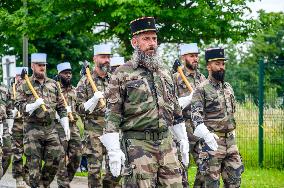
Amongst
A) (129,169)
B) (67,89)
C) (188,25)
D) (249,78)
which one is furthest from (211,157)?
(188,25)

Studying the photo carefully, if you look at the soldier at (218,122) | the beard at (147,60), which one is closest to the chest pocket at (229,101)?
the soldier at (218,122)

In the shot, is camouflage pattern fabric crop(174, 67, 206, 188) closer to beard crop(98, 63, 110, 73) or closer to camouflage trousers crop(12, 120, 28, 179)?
beard crop(98, 63, 110, 73)

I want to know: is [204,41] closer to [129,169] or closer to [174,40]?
[174,40]

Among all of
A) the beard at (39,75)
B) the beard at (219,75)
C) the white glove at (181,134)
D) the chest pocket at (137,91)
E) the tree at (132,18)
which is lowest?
the white glove at (181,134)

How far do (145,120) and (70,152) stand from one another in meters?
7.09

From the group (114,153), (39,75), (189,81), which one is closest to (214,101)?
(189,81)

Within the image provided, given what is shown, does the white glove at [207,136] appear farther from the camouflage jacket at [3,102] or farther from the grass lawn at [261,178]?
the camouflage jacket at [3,102]

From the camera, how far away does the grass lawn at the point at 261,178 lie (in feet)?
45.0

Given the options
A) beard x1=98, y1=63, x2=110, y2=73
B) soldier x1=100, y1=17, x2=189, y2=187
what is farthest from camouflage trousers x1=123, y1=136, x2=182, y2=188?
beard x1=98, y1=63, x2=110, y2=73

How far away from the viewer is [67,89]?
Answer: 1508 cm

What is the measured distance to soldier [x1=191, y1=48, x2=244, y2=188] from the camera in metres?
9.64

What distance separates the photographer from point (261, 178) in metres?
14.6

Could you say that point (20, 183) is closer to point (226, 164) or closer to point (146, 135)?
point (226, 164)

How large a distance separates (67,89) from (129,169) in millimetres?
7777
